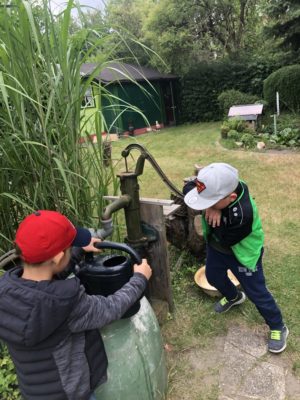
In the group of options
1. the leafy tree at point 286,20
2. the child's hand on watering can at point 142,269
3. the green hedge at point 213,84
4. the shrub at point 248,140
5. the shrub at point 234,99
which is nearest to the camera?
the child's hand on watering can at point 142,269

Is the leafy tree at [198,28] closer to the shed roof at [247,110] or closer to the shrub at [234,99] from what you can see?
the shrub at [234,99]

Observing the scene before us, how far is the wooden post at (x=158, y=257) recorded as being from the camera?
99.3 inches

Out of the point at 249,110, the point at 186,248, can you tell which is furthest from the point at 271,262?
the point at 249,110

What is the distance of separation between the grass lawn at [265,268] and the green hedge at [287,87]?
420cm

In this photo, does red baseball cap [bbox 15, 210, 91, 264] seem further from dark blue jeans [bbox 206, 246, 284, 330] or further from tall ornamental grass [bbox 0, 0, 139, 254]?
dark blue jeans [bbox 206, 246, 284, 330]

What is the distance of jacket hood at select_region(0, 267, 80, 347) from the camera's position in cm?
126

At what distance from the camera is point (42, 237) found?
1.29 meters

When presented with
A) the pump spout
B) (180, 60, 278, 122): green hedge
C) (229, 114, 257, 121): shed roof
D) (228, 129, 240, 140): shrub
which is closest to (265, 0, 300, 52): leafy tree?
(229, 114, 257, 121): shed roof

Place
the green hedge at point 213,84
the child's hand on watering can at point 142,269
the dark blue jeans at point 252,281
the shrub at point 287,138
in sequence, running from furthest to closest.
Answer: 1. the green hedge at point 213,84
2. the shrub at point 287,138
3. the dark blue jeans at point 252,281
4. the child's hand on watering can at point 142,269

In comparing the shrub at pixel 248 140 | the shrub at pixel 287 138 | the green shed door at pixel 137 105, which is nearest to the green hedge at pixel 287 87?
the shrub at pixel 287 138

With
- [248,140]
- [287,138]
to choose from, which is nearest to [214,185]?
[248,140]

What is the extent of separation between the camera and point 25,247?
4.21ft

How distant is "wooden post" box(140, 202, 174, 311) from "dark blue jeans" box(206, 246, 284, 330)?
1.07 ft

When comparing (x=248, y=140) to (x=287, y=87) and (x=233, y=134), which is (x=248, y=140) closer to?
(x=233, y=134)
